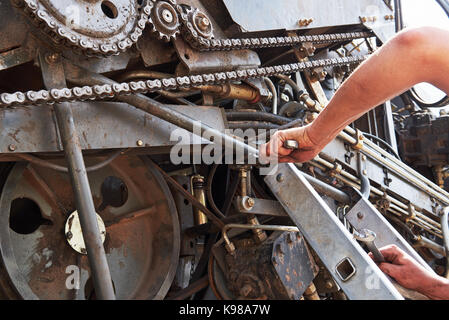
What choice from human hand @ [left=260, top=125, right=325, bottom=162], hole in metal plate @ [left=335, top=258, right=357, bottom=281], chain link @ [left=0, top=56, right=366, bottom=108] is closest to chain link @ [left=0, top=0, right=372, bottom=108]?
chain link @ [left=0, top=56, right=366, bottom=108]

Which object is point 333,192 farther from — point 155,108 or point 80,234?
point 80,234

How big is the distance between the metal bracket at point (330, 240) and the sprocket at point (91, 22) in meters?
0.90

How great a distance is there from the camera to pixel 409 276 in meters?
1.85

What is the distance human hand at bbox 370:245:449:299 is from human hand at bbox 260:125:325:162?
52 centimetres

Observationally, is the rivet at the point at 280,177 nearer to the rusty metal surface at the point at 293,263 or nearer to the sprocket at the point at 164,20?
the rusty metal surface at the point at 293,263

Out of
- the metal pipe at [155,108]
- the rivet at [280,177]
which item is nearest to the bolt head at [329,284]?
the rivet at [280,177]

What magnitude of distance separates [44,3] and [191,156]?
1196mm

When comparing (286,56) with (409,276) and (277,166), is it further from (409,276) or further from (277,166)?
(409,276)

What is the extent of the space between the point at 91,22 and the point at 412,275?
1479mm

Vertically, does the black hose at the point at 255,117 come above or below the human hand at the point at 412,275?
above

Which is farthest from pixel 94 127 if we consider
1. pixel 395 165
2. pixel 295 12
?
pixel 395 165

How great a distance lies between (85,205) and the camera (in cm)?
173

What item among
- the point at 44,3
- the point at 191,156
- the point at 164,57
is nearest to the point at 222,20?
the point at 164,57

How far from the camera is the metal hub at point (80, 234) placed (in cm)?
220
